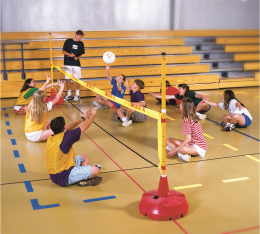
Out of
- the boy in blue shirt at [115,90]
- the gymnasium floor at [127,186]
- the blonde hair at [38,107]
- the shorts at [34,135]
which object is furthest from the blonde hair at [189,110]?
the boy in blue shirt at [115,90]

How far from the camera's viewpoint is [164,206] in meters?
4.14

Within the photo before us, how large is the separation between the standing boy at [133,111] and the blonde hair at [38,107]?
206 cm

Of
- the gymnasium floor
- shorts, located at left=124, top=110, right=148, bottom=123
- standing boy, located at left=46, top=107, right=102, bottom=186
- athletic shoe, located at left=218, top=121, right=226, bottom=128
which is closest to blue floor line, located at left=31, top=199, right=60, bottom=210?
the gymnasium floor

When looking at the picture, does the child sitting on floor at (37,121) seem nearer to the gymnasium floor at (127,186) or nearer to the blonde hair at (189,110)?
the gymnasium floor at (127,186)

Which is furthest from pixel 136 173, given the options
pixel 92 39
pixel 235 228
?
pixel 92 39

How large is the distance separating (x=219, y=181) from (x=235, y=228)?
128cm

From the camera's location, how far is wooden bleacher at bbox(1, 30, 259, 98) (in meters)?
11.4

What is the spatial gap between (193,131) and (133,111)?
7.80ft

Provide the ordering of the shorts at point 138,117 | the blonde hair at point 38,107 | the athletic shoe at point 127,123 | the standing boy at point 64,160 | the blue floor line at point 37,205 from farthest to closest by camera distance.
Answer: the shorts at point 138,117
the athletic shoe at point 127,123
the blonde hair at point 38,107
the standing boy at point 64,160
the blue floor line at point 37,205

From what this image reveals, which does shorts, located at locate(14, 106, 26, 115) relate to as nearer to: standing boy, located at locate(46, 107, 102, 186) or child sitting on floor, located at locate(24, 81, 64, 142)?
child sitting on floor, located at locate(24, 81, 64, 142)

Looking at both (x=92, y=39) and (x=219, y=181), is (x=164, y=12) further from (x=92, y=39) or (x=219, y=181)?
(x=219, y=181)

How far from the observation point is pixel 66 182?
4.95 metres

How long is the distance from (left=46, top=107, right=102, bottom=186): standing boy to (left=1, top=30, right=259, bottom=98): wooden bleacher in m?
6.52

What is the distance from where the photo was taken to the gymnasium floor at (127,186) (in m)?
4.02
